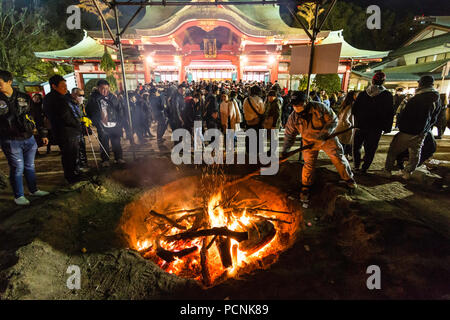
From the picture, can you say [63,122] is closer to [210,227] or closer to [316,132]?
[210,227]

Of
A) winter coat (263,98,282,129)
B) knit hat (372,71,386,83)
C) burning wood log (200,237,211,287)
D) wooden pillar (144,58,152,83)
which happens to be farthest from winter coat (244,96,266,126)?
wooden pillar (144,58,152,83)

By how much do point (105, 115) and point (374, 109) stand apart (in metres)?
5.88

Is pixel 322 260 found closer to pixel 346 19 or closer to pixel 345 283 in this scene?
pixel 345 283

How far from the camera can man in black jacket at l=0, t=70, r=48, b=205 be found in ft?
10.6

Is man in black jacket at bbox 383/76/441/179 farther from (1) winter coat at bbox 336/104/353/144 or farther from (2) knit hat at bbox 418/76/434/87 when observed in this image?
(1) winter coat at bbox 336/104/353/144

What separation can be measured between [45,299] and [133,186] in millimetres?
2671

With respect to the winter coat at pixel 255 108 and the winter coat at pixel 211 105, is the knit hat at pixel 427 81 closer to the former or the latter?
the winter coat at pixel 255 108

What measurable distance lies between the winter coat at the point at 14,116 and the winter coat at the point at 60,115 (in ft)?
1.61

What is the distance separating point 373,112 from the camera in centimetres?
437

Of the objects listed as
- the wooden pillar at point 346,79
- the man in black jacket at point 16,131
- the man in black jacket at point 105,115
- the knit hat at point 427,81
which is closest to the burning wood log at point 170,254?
the man in black jacket at point 16,131

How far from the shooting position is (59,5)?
33062mm

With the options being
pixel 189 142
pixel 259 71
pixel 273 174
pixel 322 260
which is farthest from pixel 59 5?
pixel 322 260

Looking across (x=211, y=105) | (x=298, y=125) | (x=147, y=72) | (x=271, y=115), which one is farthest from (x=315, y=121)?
(x=147, y=72)

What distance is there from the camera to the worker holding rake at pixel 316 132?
12.4 feet
